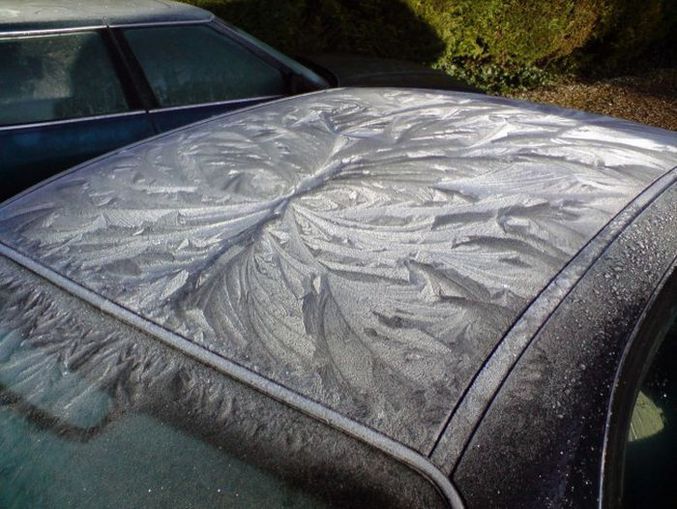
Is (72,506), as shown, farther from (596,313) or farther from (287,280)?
(596,313)

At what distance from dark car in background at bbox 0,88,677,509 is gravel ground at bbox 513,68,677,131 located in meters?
5.82

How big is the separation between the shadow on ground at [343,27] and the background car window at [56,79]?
9.37ft

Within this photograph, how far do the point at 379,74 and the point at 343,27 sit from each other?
2468mm

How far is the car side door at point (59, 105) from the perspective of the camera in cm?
329

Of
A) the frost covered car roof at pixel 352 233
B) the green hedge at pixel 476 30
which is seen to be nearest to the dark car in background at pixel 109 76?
the frost covered car roof at pixel 352 233

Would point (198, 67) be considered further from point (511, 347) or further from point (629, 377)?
point (629, 377)

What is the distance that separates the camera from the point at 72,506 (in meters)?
1.21

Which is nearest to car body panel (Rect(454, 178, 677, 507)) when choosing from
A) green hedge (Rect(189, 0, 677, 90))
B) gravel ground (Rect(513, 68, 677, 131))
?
green hedge (Rect(189, 0, 677, 90))

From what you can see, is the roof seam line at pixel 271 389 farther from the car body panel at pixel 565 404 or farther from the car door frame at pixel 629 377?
the car door frame at pixel 629 377

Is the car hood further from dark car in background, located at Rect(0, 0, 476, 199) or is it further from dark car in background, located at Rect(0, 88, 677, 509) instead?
dark car in background, located at Rect(0, 88, 677, 509)

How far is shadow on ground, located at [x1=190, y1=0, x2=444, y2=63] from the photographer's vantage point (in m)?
6.36

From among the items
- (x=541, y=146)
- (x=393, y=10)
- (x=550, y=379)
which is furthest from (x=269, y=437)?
(x=393, y=10)

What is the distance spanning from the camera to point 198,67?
3.87m

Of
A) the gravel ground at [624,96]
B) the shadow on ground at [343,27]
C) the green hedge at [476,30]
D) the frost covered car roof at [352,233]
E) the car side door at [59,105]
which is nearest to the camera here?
the frost covered car roof at [352,233]
